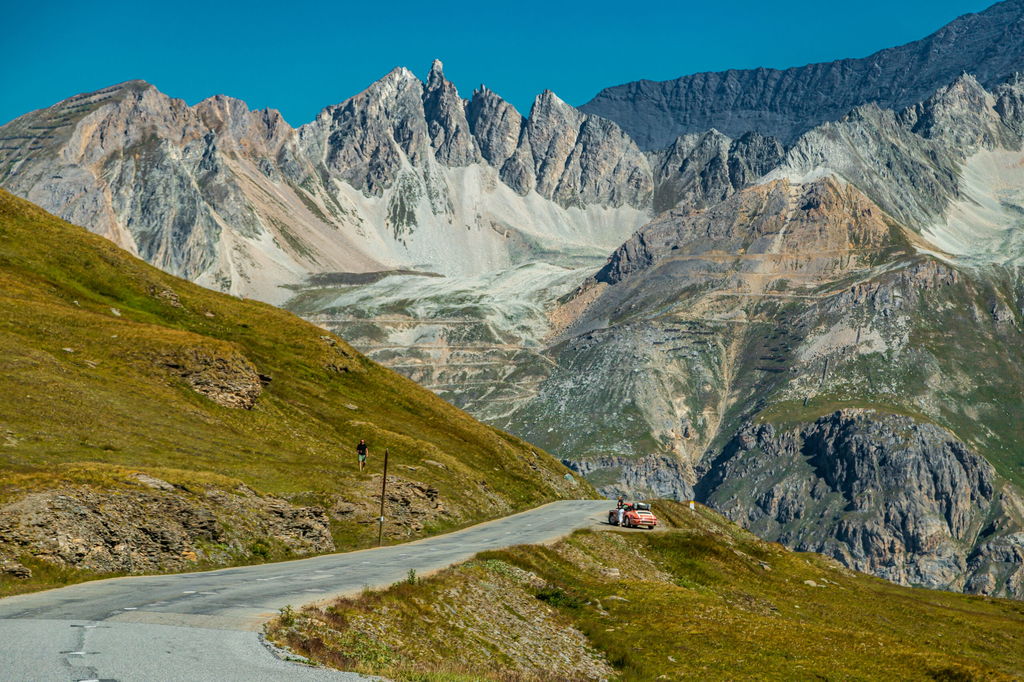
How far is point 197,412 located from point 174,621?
48.0 metres

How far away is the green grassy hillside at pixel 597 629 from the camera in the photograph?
104 feet

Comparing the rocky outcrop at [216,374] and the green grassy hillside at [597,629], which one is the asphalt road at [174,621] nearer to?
the green grassy hillside at [597,629]

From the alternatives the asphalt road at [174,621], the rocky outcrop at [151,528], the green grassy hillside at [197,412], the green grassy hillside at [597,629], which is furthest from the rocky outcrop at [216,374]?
the asphalt road at [174,621]

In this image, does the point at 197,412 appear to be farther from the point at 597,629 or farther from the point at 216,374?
the point at 597,629

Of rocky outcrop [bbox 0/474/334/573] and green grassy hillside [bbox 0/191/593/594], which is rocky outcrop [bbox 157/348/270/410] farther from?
rocky outcrop [bbox 0/474/334/573]

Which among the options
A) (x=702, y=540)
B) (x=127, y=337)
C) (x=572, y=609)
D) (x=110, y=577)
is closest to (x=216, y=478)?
(x=110, y=577)

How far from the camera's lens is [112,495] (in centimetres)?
4456

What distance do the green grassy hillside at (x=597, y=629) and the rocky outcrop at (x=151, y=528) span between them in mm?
12333

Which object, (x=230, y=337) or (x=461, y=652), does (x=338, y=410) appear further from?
(x=461, y=652)

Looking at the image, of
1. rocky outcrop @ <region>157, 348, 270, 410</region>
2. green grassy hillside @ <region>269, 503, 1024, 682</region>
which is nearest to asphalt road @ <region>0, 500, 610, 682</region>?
green grassy hillside @ <region>269, 503, 1024, 682</region>

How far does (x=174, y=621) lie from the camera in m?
28.9

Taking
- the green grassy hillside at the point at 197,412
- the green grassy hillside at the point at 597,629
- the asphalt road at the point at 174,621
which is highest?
the green grassy hillside at the point at 197,412

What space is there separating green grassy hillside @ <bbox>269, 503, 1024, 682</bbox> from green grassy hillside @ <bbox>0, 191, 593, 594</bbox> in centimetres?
1382

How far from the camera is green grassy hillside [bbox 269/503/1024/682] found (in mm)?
31787
